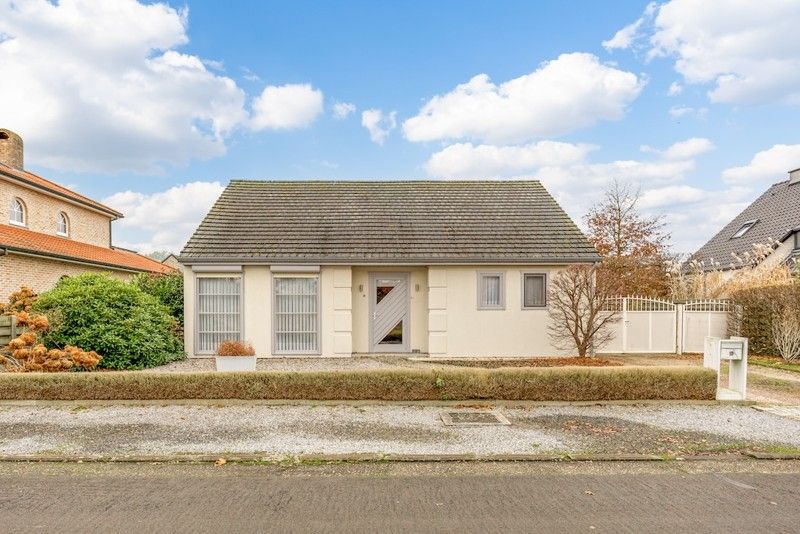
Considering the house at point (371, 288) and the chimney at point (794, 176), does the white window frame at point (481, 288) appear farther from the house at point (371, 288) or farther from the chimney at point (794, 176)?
the chimney at point (794, 176)

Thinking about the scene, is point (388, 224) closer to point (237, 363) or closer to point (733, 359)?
point (237, 363)

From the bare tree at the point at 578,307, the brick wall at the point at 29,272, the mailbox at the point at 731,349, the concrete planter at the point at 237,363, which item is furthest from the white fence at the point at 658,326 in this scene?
the brick wall at the point at 29,272

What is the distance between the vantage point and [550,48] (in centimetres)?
1422

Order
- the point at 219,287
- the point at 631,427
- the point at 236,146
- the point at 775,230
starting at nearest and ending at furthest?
the point at 631,427 → the point at 219,287 → the point at 236,146 → the point at 775,230

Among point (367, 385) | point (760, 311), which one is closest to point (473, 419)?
point (367, 385)

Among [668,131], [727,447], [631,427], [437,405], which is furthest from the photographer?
[668,131]

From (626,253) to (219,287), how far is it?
2121cm

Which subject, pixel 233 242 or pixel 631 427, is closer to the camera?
→ pixel 631 427

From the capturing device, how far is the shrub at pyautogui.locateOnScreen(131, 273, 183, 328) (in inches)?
551

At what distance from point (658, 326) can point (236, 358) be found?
1238cm

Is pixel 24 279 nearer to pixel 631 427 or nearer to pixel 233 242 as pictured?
pixel 233 242

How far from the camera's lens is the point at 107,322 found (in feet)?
37.8

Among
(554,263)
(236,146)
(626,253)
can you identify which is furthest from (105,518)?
(626,253)

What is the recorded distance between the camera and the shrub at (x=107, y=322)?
1123 cm
